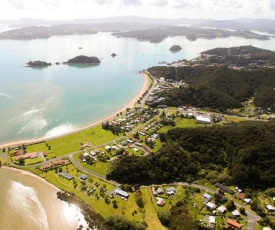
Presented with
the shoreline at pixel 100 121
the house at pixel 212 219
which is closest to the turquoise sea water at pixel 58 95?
the shoreline at pixel 100 121

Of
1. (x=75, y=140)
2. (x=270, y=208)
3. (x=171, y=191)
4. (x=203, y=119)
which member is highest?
(x=203, y=119)

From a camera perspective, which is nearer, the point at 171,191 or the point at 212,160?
the point at 171,191

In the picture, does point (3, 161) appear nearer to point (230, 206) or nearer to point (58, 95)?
point (230, 206)

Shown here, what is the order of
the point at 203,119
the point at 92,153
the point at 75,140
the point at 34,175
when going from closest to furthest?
the point at 34,175, the point at 92,153, the point at 75,140, the point at 203,119

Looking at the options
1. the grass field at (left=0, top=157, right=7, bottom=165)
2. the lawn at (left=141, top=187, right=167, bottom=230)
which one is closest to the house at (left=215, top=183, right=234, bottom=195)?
the lawn at (left=141, top=187, right=167, bottom=230)

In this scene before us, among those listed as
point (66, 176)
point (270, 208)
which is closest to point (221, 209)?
point (270, 208)

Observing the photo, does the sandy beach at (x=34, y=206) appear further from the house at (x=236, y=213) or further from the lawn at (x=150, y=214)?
the house at (x=236, y=213)
